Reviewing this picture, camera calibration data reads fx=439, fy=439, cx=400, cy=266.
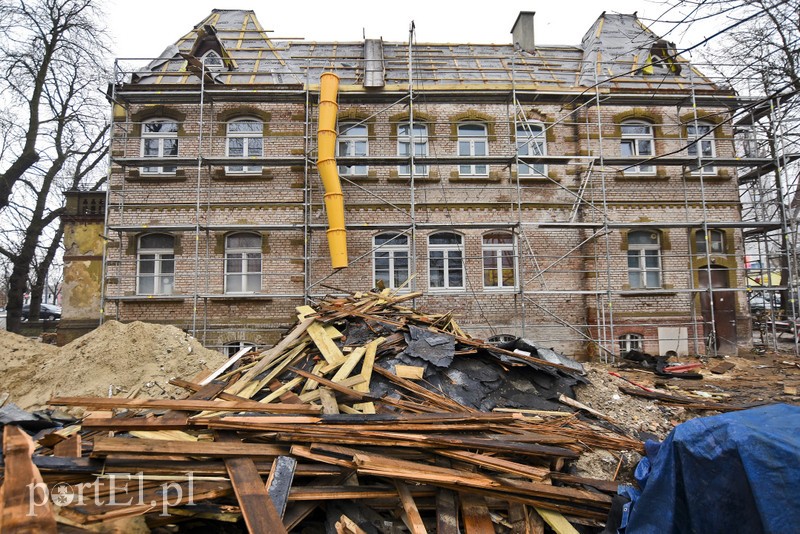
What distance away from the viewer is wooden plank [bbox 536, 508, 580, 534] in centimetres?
388

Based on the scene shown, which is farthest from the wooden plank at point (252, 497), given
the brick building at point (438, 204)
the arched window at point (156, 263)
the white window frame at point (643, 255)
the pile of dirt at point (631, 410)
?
the white window frame at point (643, 255)

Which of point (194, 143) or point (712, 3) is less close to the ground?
point (194, 143)

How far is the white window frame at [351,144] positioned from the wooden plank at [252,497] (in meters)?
9.97

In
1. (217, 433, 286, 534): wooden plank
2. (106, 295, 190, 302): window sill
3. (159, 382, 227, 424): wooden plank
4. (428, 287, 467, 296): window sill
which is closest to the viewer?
(217, 433, 286, 534): wooden plank

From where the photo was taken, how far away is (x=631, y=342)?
41.5 ft

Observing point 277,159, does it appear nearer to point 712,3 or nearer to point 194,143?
point 194,143

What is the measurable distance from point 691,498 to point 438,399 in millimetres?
2842

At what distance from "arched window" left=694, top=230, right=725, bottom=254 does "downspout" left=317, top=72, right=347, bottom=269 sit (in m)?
10.6

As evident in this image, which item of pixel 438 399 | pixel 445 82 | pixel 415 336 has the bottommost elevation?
pixel 438 399

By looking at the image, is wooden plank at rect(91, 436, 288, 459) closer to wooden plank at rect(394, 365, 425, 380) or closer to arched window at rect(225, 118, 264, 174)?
wooden plank at rect(394, 365, 425, 380)

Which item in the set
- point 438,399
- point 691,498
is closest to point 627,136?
point 438,399

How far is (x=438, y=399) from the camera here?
5473 mm

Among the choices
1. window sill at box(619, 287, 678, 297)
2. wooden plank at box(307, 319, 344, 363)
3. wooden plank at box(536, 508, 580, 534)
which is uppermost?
window sill at box(619, 287, 678, 297)

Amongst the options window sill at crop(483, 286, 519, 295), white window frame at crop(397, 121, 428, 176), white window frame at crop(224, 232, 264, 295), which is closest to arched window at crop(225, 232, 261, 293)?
white window frame at crop(224, 232, 264, 295)
